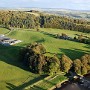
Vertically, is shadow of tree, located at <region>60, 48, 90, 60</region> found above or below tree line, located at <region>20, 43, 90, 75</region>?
below

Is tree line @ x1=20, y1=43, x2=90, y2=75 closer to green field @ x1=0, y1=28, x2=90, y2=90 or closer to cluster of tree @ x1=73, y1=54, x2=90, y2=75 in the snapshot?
cluster of tree @ x1=73, y1=54, x2=90, y2=75

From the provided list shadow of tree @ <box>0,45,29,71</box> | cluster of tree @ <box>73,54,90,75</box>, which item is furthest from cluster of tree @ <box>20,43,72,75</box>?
shadow of tree @ <box>0,45,29,71</box>

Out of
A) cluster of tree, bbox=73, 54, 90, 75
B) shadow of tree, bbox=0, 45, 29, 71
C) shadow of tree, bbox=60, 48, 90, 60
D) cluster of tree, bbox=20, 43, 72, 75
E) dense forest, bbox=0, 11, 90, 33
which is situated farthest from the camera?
dense forest, bbox=0, 11, 90, 33

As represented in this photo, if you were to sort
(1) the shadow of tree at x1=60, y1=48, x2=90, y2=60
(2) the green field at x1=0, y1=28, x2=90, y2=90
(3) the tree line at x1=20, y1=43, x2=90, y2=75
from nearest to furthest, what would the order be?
(2) the green field at x1=0, y1=28, x2=90, y2=90, (3) the tree line at x1=20, y1=43, x2=90, y2=75, (1) the shadow of tree at x1=60, y1=48, x2=90, y2=60

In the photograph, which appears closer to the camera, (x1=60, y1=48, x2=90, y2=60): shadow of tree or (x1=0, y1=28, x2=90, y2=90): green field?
(x1=0, y1=28, x2=90, y2=90): green field

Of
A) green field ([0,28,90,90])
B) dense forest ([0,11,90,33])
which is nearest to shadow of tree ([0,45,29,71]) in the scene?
green field ([0,28,90,90])

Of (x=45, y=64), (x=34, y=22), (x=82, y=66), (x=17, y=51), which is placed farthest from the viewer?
(x=34, y=22)

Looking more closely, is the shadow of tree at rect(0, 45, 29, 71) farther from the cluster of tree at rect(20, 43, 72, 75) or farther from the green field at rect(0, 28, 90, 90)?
the cluster of tree at rect(20, 43, 72, 75)

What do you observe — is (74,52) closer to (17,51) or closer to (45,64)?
(17,51)

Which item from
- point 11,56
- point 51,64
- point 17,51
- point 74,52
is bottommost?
point 74,52

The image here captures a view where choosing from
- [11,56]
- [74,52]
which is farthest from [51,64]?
[74,52]
